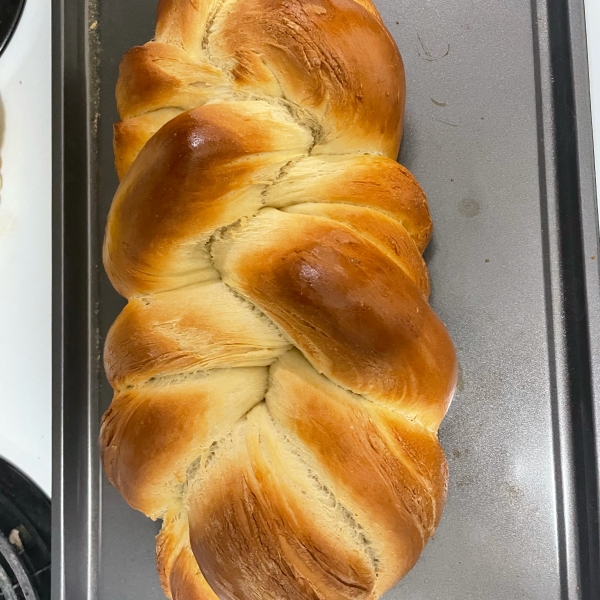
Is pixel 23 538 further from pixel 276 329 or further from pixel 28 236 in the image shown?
pixel 276 329

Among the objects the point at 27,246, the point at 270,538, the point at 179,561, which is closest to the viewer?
the point at 270,538

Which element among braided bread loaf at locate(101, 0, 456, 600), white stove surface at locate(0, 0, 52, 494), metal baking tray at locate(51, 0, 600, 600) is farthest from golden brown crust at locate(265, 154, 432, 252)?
white stove surface at locate(0, 0, 52, 494)

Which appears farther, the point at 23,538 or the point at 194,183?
the point at 23,538

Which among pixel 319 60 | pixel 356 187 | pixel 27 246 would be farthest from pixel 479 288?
pixel 27 246

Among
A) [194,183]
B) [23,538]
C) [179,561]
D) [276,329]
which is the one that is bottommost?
[23,538]

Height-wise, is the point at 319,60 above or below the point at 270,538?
above

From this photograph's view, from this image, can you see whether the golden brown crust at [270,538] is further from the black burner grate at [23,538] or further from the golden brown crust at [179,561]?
the black burner grate at [23,538]

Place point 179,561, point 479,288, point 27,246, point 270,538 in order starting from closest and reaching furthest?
1. point 270,538
2. point 179,561
3. point 479,288
4. point 27,246

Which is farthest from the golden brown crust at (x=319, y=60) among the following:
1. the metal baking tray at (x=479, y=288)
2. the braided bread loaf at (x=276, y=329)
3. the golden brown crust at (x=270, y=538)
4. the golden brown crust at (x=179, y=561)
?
the golden brown crust at (x=179, y=561)

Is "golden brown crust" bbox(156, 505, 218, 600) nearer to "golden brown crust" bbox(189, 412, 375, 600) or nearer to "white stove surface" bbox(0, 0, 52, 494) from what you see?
"golden brown crust" bbox(189, 412, 375, 600)
